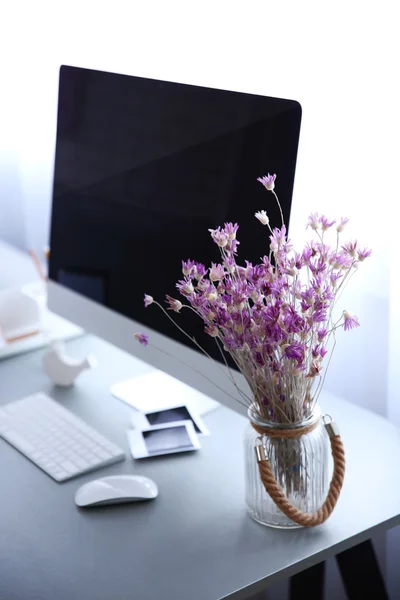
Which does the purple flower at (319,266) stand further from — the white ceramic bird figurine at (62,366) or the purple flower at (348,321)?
the white ceramic bird figurine at (62,366)

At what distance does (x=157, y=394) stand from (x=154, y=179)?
39cm

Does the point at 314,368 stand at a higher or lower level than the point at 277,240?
lower

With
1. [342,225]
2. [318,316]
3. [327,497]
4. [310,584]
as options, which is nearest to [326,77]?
[342,225]

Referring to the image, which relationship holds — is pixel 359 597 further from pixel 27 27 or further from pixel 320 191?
pixel 27 27

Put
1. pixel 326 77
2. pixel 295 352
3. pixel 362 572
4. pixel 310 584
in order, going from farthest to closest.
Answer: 1. pixel 310 584
2. pixel 326 77
3. pixel 362 572
4. pixel 295 352

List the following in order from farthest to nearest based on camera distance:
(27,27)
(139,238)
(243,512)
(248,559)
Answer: (27,27) → (139,238) → (243,512) → (248,559)

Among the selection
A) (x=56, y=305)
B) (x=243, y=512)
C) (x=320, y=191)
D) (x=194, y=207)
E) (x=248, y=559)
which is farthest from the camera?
(x=56, y=305)

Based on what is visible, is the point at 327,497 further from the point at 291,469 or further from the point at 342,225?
the point at 342,225

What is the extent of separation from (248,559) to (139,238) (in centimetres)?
57

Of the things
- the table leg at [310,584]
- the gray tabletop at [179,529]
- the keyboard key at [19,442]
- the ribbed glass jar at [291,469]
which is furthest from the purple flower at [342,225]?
the table leg at [310,584]

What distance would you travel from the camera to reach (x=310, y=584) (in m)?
1.62

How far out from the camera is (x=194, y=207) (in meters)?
1.33

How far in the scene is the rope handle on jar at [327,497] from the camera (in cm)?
112

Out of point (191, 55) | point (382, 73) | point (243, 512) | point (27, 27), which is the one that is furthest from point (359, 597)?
point (27, 27)
